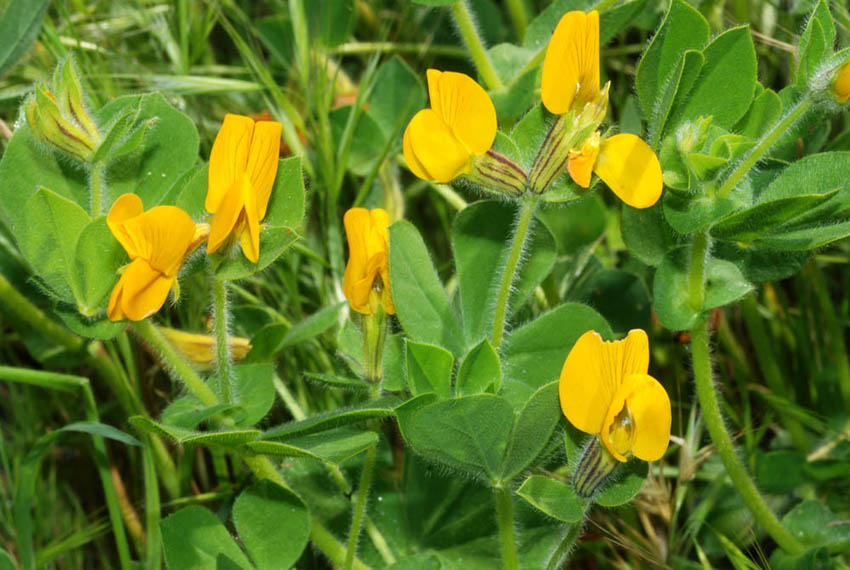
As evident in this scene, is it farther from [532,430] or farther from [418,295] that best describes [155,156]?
[532,430]

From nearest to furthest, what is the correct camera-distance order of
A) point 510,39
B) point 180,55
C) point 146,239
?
point 146,239 → point 180,55 → point 510,39

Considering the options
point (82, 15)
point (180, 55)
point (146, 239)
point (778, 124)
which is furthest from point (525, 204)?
point (82, 15)

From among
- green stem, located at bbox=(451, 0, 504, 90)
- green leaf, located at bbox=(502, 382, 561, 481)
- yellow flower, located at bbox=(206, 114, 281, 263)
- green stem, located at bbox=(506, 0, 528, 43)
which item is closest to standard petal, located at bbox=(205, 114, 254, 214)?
yellow flower, located at bbox=(206, 114, 281, 263)

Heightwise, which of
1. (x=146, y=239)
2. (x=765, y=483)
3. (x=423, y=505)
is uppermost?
(x=146, y=239)

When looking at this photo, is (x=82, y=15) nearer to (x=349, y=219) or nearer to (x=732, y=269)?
(x=349, y=219)

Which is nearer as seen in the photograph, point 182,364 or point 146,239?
point 146,239

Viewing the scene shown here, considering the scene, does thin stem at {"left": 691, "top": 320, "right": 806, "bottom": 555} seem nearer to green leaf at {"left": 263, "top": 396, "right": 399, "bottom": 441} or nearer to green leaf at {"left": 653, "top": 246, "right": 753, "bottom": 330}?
green leaf at {"left": 653, "top": 246, "right": 753, "bottom": 330}
